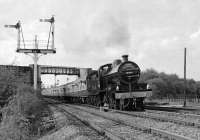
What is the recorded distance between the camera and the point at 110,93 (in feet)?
76.2

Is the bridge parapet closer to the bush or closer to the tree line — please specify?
the tree line

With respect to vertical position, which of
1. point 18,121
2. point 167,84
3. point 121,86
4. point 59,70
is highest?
point 59,70

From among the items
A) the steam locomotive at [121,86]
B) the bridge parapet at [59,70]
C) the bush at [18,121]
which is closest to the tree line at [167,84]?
the bridge parapet at [59,70]

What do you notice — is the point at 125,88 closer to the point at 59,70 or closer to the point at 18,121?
the point at 18,121

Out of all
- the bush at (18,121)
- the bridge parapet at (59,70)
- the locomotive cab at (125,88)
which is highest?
the bridge parapet at (59,70)

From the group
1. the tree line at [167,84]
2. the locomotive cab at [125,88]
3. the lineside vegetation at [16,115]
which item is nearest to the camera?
the lineside vegetation at [16,115]

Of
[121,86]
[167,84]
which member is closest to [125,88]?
[121,86]

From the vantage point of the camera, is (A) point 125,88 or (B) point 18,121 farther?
(A) point 125,88

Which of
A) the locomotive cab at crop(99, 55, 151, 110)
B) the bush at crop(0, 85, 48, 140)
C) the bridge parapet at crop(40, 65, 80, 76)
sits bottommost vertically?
the bush at crop(0, 85, 48, 140)

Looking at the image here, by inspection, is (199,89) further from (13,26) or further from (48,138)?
(48,138)

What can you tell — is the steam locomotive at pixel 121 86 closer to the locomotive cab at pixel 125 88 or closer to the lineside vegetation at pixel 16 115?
the locomotive cab at pixel 125 88

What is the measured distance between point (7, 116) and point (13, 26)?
35.1 meters

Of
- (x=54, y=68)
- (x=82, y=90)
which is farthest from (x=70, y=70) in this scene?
(x=82, y=90)

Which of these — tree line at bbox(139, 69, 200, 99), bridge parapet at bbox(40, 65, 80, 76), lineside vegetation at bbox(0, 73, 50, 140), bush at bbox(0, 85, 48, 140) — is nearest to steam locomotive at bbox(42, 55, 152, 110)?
lineside vegetation at bbox(0, 73, 50, 140)
